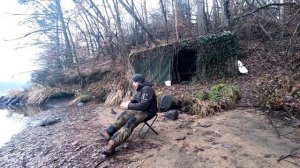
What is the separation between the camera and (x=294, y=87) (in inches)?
279

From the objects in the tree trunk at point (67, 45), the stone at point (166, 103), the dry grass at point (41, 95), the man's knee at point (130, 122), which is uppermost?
the tree trunk at point (67, 45)

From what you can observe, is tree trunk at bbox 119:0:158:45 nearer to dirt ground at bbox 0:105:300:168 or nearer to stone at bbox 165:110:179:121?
stone at bbox 165:110:179:121

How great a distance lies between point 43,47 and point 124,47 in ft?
24.3

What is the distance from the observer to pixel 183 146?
535 cm

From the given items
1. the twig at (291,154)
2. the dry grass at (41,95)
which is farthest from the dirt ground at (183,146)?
the dry grass at (41,95)

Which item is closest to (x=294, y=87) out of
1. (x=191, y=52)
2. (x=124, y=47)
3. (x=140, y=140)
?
(x=140, y=140)

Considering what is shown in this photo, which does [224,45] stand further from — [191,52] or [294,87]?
[294,87]

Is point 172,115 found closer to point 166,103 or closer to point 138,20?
point 166,103

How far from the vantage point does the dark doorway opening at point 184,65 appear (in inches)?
511

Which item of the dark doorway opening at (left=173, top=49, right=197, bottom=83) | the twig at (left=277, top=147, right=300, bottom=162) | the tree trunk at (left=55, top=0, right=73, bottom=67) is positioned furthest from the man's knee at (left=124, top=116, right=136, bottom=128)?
the tree trunk at (left=55, top=0, right=73, bottom=67)

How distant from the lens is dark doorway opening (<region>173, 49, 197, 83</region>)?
12977 millimetres

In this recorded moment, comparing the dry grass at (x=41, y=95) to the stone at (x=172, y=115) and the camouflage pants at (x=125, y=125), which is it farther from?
the camouflage pants at (x=125, y=125)

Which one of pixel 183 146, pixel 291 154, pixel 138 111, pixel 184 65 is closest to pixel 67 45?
pixel 184 65

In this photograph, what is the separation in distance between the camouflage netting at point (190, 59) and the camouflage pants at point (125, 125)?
272 inches
